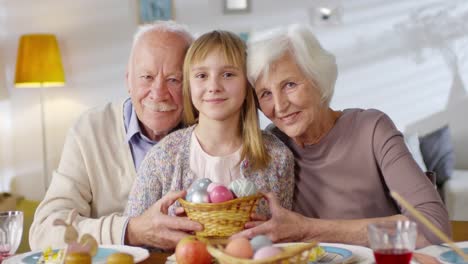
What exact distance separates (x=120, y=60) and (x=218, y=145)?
384 centimetres

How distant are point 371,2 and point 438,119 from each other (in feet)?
3.28

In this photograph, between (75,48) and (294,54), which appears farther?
(75,48)

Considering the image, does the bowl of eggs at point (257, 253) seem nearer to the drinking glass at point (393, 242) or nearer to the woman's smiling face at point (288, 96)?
the drinking glass at point (393, 242)

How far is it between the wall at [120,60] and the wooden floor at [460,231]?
3.40 meters

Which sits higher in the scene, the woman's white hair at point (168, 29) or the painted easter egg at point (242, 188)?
the woman's white hair at point (168, 29)

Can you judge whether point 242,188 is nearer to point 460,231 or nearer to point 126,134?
point 460,231

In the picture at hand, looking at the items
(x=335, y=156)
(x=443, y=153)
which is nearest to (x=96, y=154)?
(x=335, y=156)

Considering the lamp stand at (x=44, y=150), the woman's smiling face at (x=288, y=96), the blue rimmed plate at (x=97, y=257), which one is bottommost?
the lamp stand at (x=44, y=150)

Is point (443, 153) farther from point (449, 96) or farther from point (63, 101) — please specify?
point (63, 101)

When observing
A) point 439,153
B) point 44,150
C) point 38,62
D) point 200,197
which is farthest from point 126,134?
point 44,150

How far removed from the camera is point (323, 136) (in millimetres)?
2309

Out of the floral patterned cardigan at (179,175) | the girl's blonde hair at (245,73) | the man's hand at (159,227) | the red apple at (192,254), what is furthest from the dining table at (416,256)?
the girl's blonde hair at (245,73)

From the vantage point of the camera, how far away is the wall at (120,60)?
5609 mm

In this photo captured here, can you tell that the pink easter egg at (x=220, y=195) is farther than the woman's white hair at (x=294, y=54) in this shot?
No
